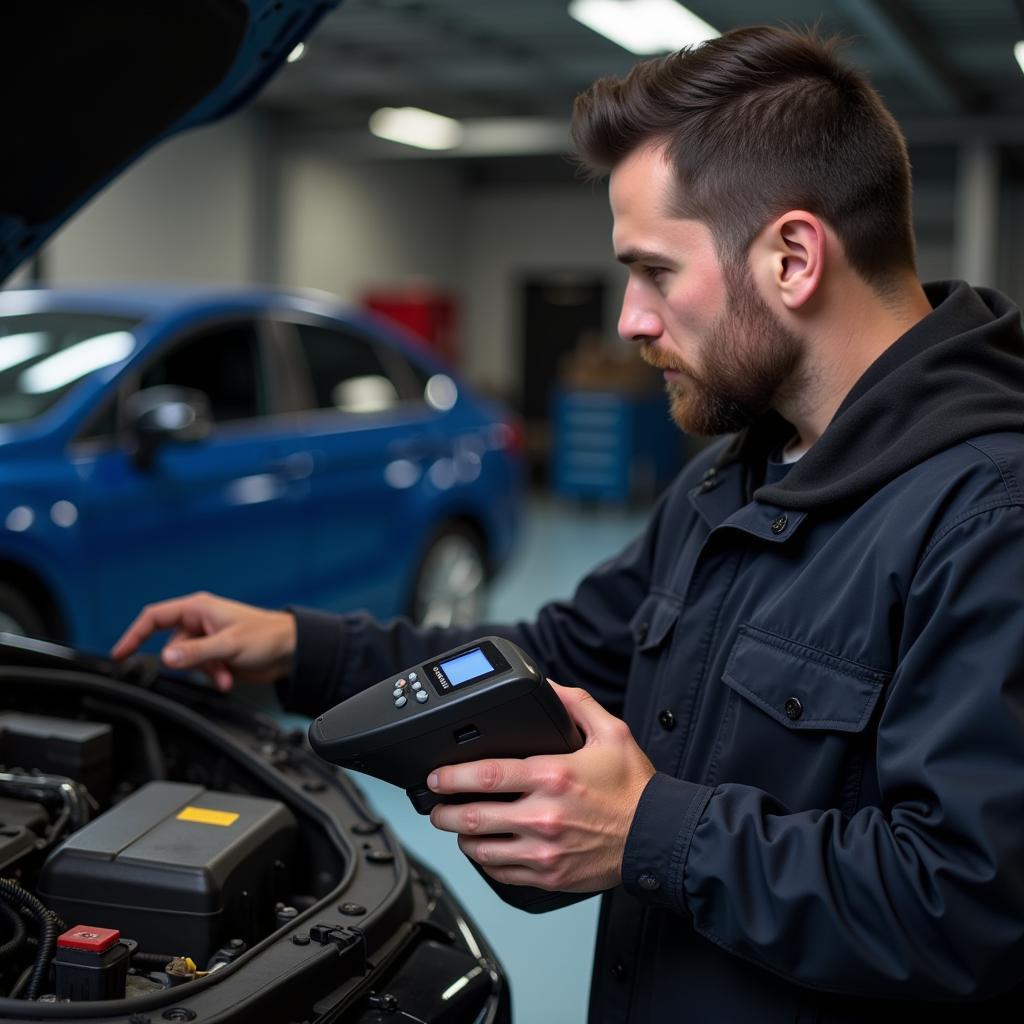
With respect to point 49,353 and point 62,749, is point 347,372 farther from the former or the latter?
point 62,749

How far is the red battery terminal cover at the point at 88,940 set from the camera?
3.46 feet

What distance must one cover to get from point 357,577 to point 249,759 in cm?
261

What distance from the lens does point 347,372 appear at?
4.36m

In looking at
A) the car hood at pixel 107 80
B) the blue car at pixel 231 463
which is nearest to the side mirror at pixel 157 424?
the blue car at pixel 231 463

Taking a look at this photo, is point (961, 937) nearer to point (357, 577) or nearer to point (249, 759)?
point (249, 759)

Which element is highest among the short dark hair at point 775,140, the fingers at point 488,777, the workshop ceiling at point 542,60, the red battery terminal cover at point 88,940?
the workshop ceiling at point 542,60

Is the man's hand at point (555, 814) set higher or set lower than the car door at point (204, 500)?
higher

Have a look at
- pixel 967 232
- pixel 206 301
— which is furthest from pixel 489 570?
pixel 967 232

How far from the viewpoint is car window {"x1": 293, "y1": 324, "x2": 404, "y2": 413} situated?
167 inches

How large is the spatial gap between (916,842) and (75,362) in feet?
9.93

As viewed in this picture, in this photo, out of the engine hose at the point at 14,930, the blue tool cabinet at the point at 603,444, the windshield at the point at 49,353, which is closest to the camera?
the engine hose at the point at 14,930

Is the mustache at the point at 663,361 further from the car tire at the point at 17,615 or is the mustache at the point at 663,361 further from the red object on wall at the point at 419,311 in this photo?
the red object on wall at the point at 419,311

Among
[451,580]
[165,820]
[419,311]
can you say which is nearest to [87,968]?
[165,820]

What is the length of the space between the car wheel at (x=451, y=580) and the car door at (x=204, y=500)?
2.32 ft
